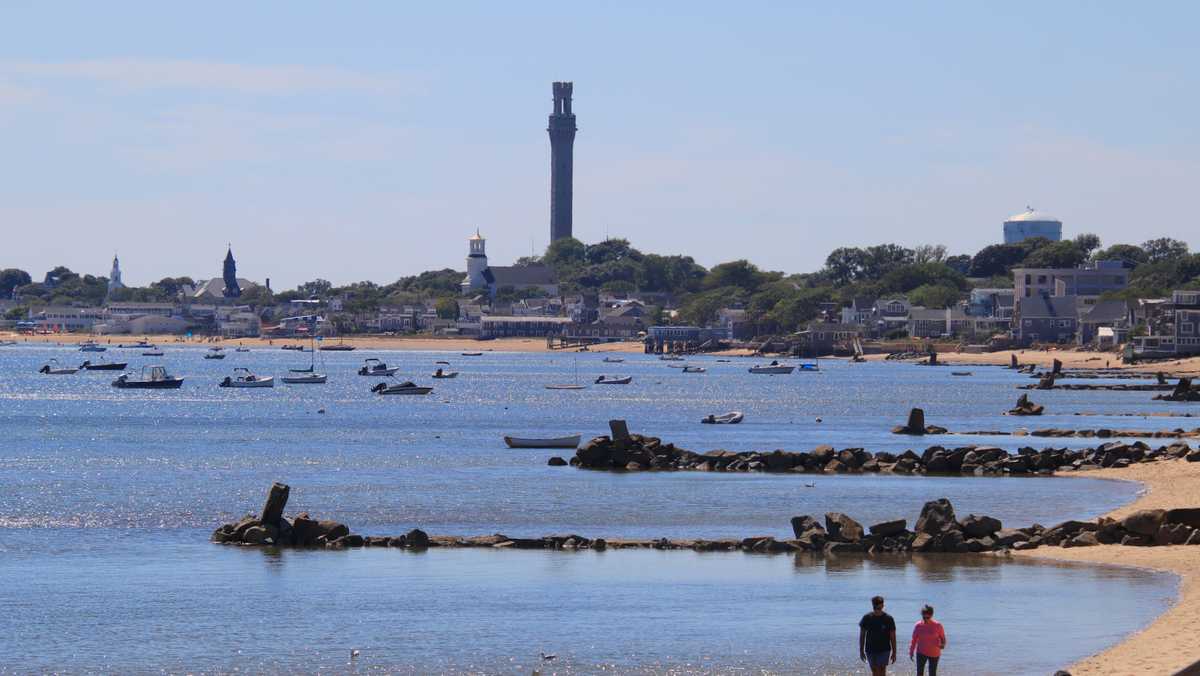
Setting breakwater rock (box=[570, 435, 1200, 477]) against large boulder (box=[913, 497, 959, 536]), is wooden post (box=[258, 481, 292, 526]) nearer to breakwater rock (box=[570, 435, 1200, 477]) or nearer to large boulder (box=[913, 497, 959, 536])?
large boulder (box=[913, 497, 959, 536])

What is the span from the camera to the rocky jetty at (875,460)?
184 ft

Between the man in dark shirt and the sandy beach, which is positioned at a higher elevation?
the man in dark shirt

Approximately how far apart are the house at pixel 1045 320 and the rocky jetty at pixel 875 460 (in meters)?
139

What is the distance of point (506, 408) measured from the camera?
103 metres

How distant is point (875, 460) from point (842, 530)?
852 inches

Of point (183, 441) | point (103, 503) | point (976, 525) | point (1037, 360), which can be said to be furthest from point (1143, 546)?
point (1037, 360)

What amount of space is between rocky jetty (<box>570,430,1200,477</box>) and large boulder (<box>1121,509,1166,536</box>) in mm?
19445

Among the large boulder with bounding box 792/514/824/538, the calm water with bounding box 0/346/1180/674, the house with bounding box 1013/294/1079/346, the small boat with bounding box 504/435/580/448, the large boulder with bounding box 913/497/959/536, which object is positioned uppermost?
the house with bounding box 1013/294/1079/346

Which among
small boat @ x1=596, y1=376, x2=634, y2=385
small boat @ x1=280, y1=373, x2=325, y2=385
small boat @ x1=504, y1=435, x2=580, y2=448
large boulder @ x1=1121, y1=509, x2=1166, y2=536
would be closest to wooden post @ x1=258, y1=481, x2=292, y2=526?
large boulder @ x1=1121, y1=509, x2=1166, y2=536

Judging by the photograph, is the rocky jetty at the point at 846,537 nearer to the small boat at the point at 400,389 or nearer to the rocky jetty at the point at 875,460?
the rocky jetty at the point at 875,460

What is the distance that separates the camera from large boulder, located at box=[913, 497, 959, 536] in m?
36.4

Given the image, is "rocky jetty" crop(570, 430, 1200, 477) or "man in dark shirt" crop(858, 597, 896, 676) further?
"rocky jetty" crop(570, 430, 1200, 477)

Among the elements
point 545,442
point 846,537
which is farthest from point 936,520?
point 545,442

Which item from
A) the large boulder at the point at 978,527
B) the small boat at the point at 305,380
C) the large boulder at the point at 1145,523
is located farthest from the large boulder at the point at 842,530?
the small boat at the point at 305,380
